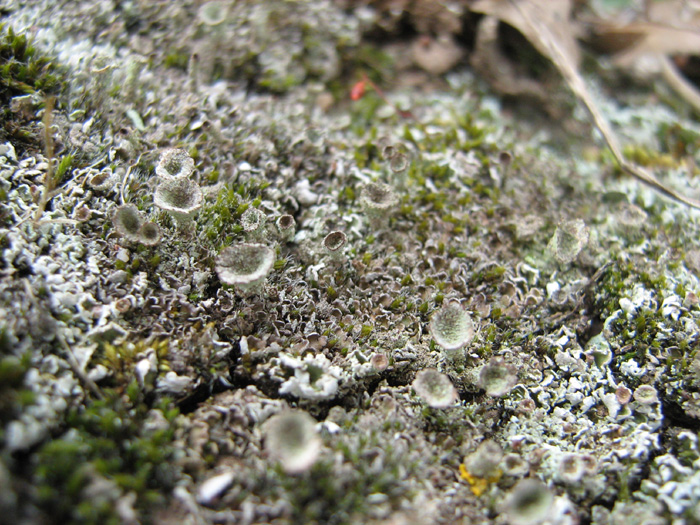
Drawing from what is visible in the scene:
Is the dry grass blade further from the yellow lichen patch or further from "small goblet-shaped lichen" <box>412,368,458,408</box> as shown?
the yellow lichen patch

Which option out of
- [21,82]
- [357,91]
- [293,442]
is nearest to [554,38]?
[357,91]

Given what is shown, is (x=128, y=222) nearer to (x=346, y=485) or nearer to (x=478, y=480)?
(x=346, y=485)

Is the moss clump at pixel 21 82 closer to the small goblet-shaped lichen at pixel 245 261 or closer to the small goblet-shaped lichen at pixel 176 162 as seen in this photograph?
the small goblet-shaped lichen at pixel 176 162

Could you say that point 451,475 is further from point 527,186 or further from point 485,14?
point 485,14

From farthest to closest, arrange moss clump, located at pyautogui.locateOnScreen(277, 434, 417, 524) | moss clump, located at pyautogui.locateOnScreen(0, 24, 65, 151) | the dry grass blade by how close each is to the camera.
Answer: the dry grass blade
moss clump, located at pyautogui.locateOnScreen(0, 24, 65, 151)
moss clump, located at pyautogui.locateOnScreen(277, 434, 417, 524)

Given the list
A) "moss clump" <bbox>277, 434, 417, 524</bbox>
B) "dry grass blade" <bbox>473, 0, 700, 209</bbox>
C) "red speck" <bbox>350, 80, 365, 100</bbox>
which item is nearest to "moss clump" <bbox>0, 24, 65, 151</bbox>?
"red speck" <bbox>350, 80, 365, 100</bbox>

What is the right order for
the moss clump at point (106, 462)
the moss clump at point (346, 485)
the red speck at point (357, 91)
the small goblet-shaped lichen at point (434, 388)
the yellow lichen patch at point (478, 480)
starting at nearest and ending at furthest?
the moss clump at point (106, 462) → the moss clump at point (346, 485) → the yellow lichen patch at point (478, 480) → the small goblet-shaped lichen at point (434, 388) → the red speck at point (357, 91)

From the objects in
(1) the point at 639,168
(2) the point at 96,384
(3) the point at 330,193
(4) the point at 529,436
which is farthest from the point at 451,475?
(1) the point at 639,168

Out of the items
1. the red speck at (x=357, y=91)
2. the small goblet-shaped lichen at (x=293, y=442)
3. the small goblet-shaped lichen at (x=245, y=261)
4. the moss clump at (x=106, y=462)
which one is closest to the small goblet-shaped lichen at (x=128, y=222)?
the small goblet-shaped lichen at (x=245, y=261)
